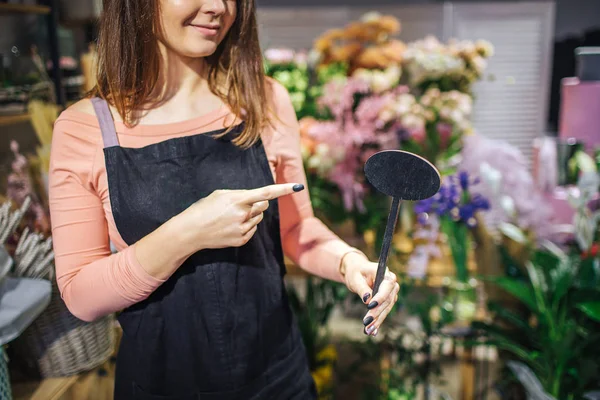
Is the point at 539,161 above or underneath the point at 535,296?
above

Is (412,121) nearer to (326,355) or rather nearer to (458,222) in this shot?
(458,222)

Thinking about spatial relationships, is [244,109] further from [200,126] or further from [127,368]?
[127,368]

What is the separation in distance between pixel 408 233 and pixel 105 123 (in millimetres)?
1085

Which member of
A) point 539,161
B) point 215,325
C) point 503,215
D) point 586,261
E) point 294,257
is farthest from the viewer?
point 539,161

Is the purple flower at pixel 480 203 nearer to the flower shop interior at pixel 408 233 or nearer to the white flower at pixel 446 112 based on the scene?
the flower shop interior at pixel 408 233

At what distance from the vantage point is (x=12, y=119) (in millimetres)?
1492

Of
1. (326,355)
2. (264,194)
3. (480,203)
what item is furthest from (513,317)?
(264,194)

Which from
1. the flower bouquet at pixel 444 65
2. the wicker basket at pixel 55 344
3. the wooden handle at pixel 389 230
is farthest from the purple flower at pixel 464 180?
the wicker basket at pixel 55 344

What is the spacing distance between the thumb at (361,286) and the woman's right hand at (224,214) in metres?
0.20

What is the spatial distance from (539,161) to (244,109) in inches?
51.4

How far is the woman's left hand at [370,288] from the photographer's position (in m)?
0.78

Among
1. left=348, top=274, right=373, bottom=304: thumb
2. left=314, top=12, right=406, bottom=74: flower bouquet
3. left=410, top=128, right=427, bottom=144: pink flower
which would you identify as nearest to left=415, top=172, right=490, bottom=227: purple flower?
left=410, top=128, right=427, bottom=144: pink flower

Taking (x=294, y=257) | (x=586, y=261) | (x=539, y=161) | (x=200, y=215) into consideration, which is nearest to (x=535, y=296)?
(x=586, y=261)

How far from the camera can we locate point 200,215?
0.82m
